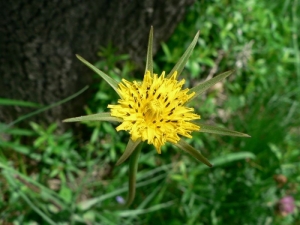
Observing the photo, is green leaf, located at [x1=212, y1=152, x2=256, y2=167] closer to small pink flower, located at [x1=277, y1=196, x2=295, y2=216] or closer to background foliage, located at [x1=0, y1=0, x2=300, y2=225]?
background foliage, located at [x1=0, y1=0, x2=300, y2=225]

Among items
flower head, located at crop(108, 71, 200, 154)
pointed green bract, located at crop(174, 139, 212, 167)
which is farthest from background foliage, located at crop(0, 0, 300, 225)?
pointed green bract, located at crop(174, 139, 212, 167)

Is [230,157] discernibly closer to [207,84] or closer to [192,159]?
[192,159]

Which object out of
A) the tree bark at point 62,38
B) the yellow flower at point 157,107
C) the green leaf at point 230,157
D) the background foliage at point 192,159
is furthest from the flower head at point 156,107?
the green leaf at point 230,157

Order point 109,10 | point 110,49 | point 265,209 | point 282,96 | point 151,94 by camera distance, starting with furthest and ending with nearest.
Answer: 1. point 282,96
2. point 265,209
3. point 110,49
4. point 109,10
5. point 151,94

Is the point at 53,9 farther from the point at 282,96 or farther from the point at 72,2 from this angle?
the point at 282,96

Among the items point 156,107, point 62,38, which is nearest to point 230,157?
point 62,38

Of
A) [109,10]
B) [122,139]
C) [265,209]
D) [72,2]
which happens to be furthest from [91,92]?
[265,209]
